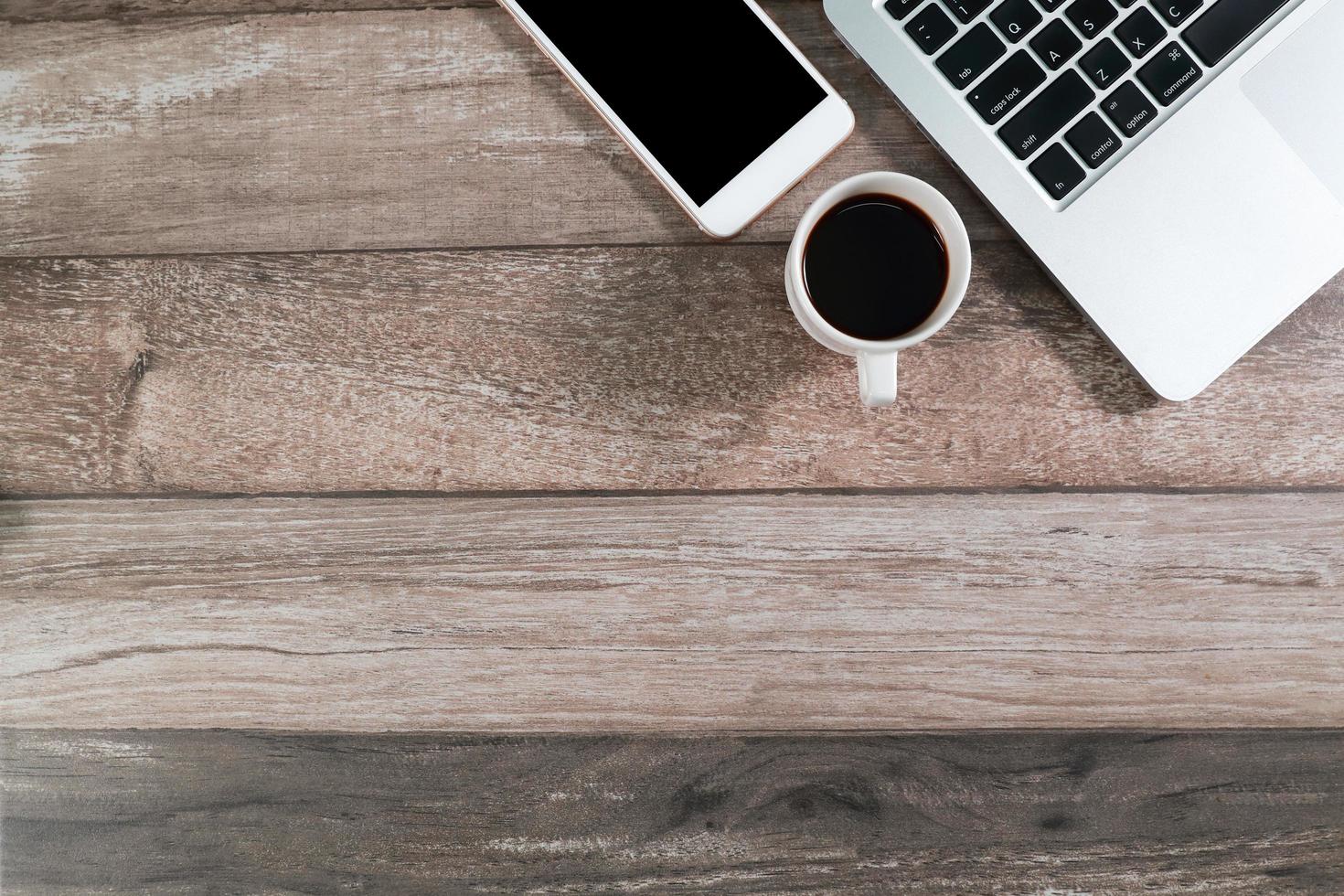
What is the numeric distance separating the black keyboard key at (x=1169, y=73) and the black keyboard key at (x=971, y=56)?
0.10 metres

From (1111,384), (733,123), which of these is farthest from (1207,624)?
(733,123)

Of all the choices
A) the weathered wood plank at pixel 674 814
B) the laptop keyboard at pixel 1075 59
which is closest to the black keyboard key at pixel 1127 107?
the laptop keyboard at pixel 1075 59

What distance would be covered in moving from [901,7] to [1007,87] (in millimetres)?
91

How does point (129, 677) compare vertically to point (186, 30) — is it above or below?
below

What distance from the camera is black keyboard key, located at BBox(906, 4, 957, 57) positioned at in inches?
21.0

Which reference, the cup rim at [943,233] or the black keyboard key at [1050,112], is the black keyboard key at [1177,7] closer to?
the black keyboard key at [1050,112]

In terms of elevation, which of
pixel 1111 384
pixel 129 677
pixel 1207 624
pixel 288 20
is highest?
pixel 288 20

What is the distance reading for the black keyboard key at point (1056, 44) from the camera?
1.73ft

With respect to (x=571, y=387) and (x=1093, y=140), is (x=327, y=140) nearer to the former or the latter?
(x=571, y=387)

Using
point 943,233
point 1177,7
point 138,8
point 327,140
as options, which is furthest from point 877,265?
point 138,8

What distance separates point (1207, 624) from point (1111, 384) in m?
0.20

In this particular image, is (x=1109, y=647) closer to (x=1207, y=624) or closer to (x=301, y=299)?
(x=1207, y=624)

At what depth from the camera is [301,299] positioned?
604mm

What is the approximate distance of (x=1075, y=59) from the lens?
0.53m
